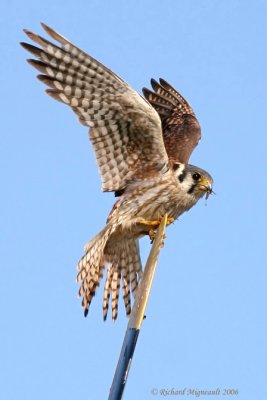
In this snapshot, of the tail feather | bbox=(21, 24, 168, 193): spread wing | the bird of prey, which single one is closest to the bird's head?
the bird of prey

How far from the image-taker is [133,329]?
3229 millimetres

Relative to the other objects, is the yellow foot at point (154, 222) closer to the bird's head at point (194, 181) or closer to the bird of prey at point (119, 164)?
the bird of prey at point (119, 164)

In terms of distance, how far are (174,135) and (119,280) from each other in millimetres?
1919

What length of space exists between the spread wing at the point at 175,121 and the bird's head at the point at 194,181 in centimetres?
42

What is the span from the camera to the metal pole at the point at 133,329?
2.79m

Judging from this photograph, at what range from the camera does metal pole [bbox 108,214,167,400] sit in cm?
279

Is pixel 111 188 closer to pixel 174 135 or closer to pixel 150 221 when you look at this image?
pixel 150 221

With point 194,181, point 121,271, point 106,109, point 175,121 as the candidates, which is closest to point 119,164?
point 106,109

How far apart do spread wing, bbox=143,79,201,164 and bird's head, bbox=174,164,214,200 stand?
1.37 ft

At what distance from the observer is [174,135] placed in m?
9.18

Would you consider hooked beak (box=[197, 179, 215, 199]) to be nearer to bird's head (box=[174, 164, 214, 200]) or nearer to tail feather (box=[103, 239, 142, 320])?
bird's head (box=[174, 164, 214, 200])

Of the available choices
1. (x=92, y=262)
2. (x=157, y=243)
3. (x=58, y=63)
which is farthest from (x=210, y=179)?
(x=157, y=243)

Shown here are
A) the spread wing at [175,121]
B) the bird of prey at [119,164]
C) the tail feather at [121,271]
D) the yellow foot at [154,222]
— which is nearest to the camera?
the bird of prey at [119,164]

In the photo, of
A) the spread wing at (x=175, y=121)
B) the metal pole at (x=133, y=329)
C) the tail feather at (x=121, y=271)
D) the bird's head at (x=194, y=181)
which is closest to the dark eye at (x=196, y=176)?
the bird's head at (x=194, y=181)
